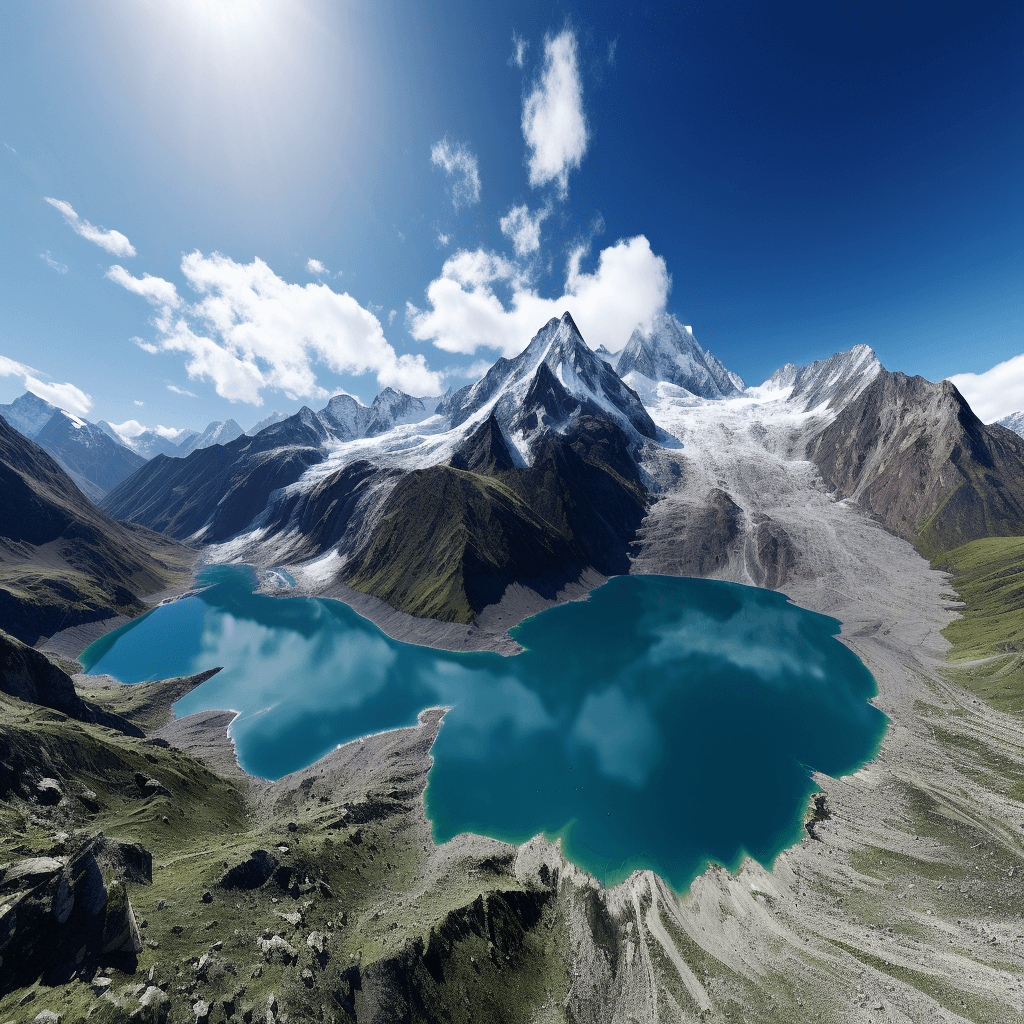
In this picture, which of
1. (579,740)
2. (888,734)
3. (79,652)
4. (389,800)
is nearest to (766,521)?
(888,734)

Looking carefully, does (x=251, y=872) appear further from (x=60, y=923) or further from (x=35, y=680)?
(x=35, y=680)

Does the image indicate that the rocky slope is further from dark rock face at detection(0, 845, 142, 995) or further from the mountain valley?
dark rock face at detection(0, 845, 142, 995)

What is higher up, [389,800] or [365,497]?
[365,497]

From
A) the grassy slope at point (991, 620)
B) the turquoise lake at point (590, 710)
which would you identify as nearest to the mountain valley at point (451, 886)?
the grassy slope at point (991, 620)

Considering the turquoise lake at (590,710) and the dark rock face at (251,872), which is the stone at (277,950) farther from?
the turquoise lake at (590,710)

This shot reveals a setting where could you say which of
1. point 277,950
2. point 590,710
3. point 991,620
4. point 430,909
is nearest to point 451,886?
point 430,909

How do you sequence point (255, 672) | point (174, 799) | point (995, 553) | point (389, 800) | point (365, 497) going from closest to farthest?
point (174, 799)
point (389, 800)
point (255, 672)
point (995, 553)
point (365, 497)

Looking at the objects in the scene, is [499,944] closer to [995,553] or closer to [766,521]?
[995,553]
